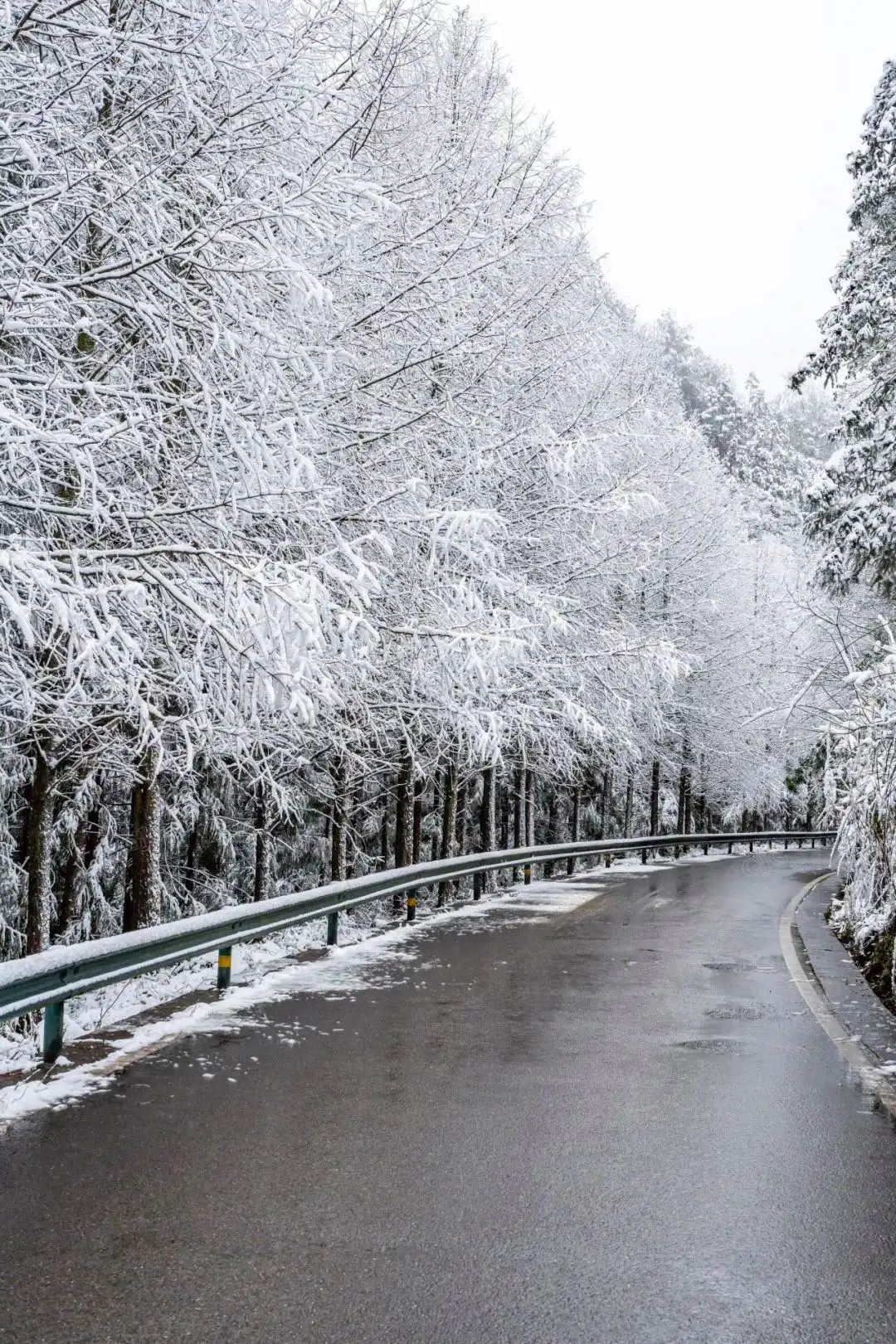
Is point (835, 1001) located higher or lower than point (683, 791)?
lower

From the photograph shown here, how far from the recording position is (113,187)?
21.7 ft

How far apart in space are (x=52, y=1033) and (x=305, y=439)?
15.4ft

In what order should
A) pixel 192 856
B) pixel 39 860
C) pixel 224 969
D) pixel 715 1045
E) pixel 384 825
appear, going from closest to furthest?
pixel 715 1045 → pixel 224 969 → pixel 39 860 → pixel 192 856 → pixel 384 825

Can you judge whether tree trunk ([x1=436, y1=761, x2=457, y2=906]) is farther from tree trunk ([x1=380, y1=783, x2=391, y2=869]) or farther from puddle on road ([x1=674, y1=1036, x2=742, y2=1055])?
puddle on road ([x1=674, y1=1036, x2=742, y2=1055])

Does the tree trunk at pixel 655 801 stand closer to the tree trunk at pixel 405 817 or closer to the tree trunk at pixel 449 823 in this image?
the tree trunk at pixel 449 823

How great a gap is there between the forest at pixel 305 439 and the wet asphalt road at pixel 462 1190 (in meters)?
2.29

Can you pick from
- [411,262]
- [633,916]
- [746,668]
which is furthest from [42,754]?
[746,668]

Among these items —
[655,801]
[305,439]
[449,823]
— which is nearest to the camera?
[305,439]

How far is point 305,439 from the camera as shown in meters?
8.56

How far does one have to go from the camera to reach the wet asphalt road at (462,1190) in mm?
3721

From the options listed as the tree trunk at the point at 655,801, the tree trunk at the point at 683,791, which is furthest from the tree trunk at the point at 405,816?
the tree trunk at the point at 683,791

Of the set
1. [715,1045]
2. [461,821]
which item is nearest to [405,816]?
[715,1045]

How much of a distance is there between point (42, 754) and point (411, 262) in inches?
246

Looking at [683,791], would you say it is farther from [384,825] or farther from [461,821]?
[384,825]
